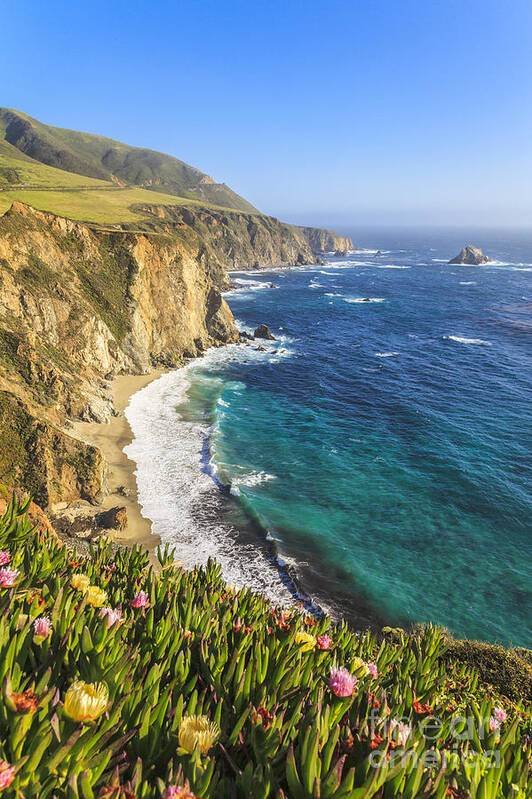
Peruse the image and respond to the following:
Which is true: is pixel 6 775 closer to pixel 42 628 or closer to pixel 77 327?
pixel 42 628

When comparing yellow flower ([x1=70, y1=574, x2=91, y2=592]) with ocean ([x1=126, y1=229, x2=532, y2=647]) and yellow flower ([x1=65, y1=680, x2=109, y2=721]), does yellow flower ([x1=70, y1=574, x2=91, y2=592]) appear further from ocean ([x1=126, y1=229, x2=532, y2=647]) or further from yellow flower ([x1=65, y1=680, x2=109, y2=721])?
ocean ([x1=126, y1=229, x2=532, y2=647])

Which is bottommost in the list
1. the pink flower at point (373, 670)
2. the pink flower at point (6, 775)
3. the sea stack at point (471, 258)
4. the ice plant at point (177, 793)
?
the pink flower at point (373, 670)

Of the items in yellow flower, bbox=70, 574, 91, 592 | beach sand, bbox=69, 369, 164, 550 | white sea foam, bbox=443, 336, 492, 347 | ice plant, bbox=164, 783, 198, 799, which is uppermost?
ice plant, bbox=164, 783, 198, 799

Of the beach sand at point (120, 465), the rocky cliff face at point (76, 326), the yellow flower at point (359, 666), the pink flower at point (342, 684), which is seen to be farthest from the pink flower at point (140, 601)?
the rocky cliff face at point (76, 326)

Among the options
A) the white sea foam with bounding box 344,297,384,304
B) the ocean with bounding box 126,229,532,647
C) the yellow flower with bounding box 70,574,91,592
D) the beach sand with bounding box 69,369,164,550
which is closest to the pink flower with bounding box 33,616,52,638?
the yellow flower with bounding box 70,574,91,592

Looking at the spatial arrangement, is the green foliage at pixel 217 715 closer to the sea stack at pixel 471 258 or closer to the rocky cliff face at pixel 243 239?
the rocky cliff face at pixel 243 239

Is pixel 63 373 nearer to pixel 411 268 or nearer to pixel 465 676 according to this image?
pixel 465 676
